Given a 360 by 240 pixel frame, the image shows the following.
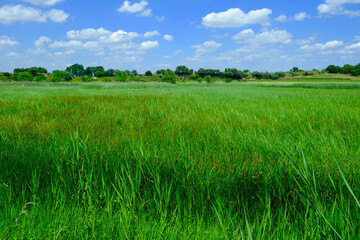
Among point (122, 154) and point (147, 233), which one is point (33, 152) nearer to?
point (122, 154)

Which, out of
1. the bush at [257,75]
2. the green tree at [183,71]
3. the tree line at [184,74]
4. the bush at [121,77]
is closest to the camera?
the bush at [121,77]

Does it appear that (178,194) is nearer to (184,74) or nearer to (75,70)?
(184,74)

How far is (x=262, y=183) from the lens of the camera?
106cm

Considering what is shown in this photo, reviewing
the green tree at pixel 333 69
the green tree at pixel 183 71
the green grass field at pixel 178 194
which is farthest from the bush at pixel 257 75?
the green grass field at pixel 178 194

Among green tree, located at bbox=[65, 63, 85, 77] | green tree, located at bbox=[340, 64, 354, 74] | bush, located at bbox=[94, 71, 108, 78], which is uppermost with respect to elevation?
green tree, located at bbox=[65, 63, 85, 77]

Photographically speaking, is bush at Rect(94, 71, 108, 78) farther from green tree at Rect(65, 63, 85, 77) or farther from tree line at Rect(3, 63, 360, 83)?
green tree at Rect(65, 63, 85, 77)

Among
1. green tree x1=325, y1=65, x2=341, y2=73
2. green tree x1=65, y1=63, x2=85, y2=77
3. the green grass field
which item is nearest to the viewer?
the green grass field

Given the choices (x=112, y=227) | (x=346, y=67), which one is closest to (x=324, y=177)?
(x=112, y=227)

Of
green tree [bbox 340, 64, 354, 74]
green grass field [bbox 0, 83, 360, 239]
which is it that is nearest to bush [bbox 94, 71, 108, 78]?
green tree [bbox 340, 64, 354, 74]

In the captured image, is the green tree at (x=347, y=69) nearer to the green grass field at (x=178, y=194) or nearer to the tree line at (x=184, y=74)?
the tree line at (x=184, y=74)

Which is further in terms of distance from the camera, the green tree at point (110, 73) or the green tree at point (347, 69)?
the green tree at point (110, 73)

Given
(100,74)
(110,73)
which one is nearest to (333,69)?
(110,73)

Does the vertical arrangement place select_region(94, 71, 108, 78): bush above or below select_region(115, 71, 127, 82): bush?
above

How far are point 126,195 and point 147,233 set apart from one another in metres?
0.24
